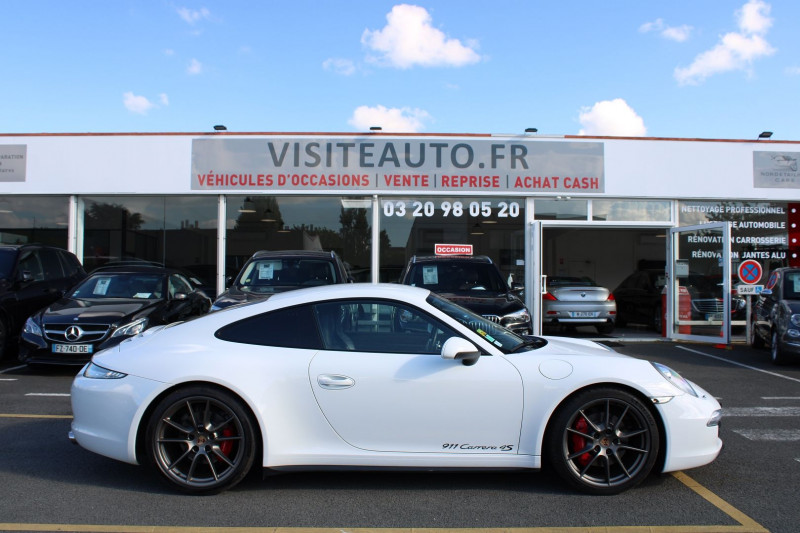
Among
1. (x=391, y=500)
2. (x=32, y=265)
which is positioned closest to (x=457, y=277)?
(x=391, y=500)

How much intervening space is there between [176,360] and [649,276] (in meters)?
14.7

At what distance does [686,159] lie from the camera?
13648 mm

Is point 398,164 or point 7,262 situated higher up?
point 398,164

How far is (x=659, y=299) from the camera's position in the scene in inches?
588

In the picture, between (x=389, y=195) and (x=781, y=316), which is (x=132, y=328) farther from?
(x=781, y=316)

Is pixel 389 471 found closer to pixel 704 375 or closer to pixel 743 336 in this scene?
pixel 704 375

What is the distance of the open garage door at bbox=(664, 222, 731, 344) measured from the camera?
493 inches

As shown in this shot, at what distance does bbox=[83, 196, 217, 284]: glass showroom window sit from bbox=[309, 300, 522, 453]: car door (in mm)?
10722

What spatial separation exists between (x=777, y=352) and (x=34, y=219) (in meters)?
15.4

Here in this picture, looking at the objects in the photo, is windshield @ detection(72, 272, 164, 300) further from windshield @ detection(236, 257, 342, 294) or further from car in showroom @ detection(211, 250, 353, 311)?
windshield @ detection(236, 257, 342, 294)

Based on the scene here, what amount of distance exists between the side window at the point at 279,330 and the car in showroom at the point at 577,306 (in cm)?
976

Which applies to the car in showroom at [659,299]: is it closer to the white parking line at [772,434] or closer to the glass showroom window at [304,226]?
the glass showroom window at [304,226]

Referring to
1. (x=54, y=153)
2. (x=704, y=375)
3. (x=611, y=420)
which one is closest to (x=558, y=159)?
(x=704, y=375)

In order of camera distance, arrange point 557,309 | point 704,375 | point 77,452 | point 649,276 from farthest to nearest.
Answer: point 649,276 → point 557,309 → point 704,375 → point 77,452
